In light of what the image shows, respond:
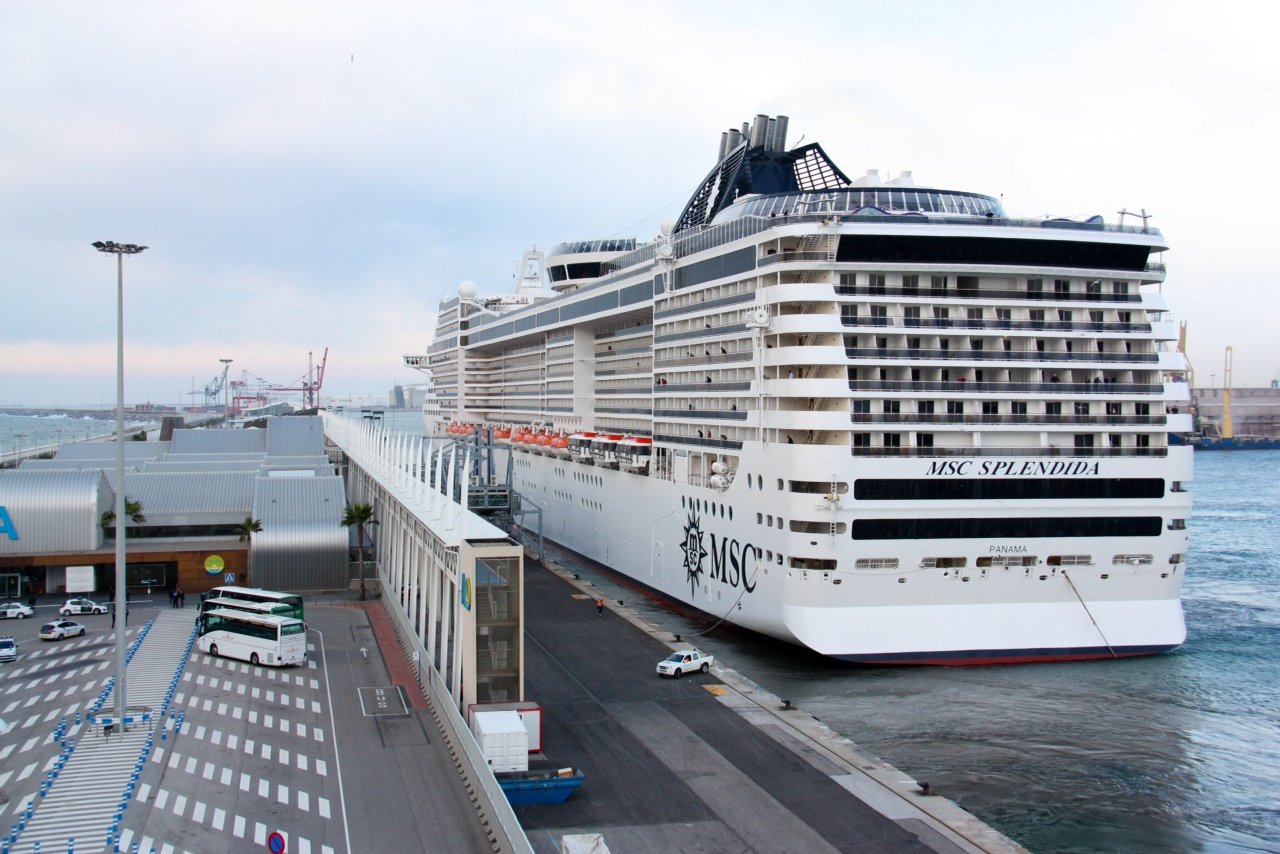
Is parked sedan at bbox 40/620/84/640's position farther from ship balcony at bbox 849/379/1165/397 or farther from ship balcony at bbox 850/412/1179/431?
ship balcony at bbox 849/379/1165/397

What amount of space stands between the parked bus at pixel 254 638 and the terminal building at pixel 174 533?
12420mm

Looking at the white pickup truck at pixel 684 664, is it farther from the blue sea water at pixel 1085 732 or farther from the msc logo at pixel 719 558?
the msc logo at pixel 719 558

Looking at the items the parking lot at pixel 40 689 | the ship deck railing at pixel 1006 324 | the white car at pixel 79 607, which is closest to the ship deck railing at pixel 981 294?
the ship deck railing at pixel 1006 324

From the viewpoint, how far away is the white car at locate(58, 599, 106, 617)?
42.6 m

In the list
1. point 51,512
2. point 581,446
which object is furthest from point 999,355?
point 51,512

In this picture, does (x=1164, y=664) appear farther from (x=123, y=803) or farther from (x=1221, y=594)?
(x=123, y=803)

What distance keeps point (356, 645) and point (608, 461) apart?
1667 cm

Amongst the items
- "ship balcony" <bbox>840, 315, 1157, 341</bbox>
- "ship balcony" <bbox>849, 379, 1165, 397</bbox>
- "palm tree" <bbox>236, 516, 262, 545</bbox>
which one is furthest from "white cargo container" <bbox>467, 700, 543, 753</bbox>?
"palm tree" <bbox>236, 516, 262, 545</bbox>

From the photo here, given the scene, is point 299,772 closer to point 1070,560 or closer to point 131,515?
point 1070,560

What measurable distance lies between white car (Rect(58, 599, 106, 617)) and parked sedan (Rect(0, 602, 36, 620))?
119cm

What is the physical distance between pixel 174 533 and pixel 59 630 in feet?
47.8

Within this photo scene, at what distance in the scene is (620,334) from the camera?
5609cm

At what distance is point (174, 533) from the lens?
52.2m

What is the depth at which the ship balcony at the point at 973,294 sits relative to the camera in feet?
111
